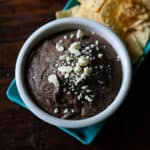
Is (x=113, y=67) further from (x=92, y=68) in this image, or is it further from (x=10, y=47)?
(x=10, y=47)

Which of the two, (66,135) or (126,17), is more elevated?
(126,17)

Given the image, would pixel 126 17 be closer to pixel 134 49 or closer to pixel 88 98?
pixel 134 49

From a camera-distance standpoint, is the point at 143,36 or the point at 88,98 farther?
the point at 143,36

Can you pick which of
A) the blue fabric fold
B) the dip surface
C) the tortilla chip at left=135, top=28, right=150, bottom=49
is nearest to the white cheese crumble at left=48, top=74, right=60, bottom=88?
the dip surface

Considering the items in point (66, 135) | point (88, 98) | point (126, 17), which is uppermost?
point (126, 17)

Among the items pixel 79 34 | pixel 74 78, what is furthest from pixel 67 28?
pixel 74 78

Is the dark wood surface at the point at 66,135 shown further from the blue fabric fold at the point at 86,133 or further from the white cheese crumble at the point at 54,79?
the white cheese crumble at the point at 54,79

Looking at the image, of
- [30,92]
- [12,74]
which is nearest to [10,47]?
[12,74]

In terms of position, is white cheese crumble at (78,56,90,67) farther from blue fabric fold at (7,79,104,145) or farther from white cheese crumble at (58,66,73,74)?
blue fabric fold at (7,79,104,145)
